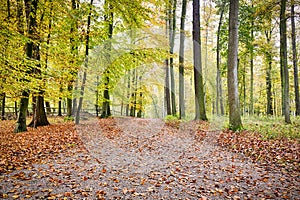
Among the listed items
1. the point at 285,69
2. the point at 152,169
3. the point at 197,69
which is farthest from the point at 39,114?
the point at 285,69

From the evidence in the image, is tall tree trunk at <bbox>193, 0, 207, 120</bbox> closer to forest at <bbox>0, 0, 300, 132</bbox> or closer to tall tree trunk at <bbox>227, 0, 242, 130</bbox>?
forest at <bbox>0, 0, 300, 132</bbox>

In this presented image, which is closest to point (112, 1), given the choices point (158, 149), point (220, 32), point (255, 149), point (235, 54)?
point (158, 149)

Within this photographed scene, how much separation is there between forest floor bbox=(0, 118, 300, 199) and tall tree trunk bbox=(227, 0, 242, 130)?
1.10 metres

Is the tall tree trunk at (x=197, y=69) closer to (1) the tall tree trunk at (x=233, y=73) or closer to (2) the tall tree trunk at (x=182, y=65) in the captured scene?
(2) the tall tree trunk at (x=182, y=65)

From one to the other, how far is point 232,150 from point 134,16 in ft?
18.7

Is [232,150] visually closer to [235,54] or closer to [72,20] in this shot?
[235,54]

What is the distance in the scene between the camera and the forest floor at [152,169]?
3912mm

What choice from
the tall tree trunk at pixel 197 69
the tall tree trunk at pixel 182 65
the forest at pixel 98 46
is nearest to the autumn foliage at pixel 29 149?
the forest at pixel 98 46

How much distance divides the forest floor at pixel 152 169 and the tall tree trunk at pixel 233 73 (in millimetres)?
1101

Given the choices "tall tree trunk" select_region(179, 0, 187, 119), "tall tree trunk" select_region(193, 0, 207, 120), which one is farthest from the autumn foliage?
"tall tree trunk" select_region(179, 0, 187, 119)

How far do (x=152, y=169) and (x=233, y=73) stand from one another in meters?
6.28

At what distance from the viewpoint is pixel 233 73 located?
30.3ft

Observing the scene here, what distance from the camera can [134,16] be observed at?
713 centimetres

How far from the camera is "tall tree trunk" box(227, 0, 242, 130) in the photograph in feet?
29.7
